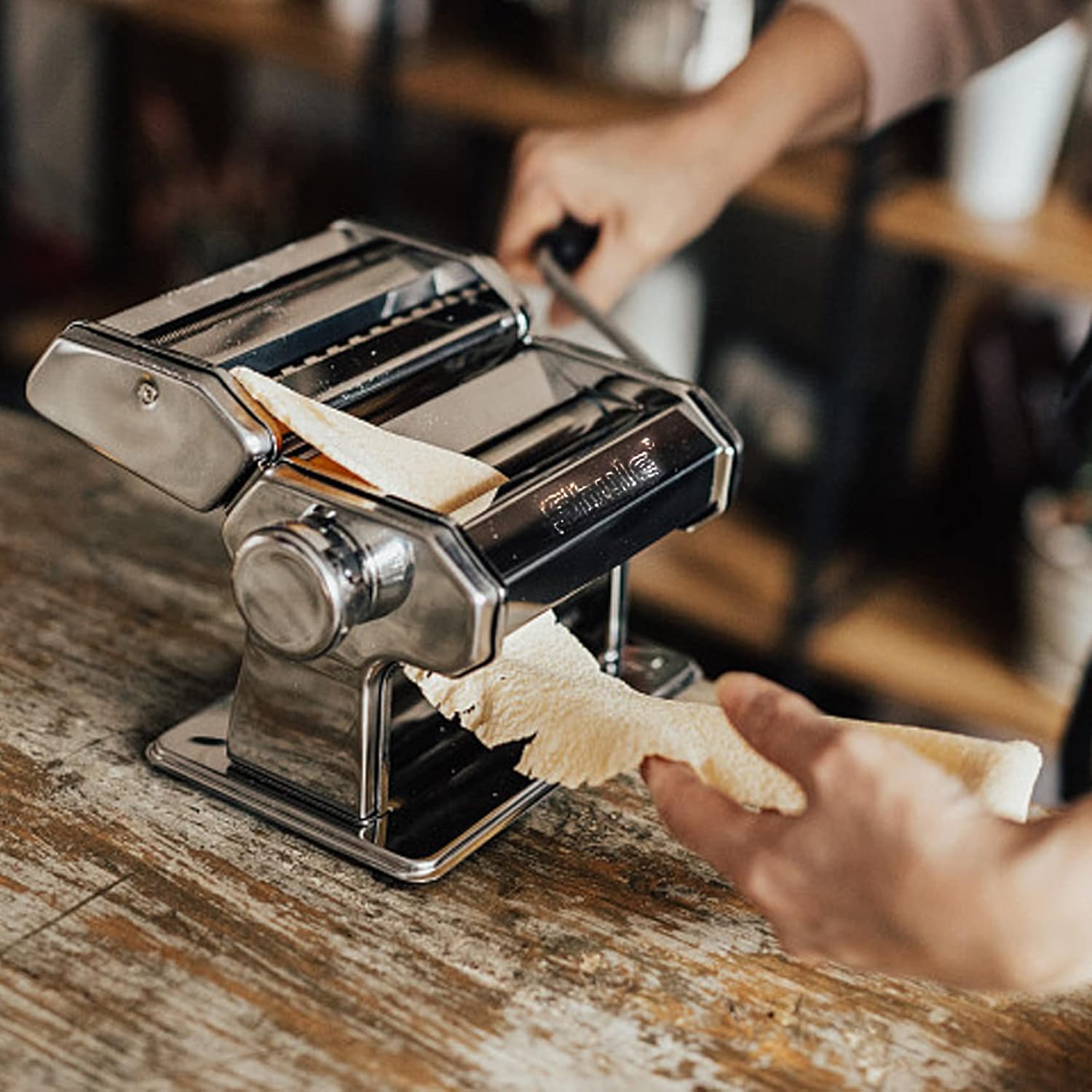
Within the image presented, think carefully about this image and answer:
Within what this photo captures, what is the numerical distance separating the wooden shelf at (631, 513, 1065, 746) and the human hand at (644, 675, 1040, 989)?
1.46m

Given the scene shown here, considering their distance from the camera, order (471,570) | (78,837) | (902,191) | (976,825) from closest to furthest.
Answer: (976,825) → (471,570) → (78,837) → (902,191)

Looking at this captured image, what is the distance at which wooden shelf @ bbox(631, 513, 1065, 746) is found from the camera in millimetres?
2201

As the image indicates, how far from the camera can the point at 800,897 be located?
2.55ft

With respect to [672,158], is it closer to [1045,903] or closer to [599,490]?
[599,490]

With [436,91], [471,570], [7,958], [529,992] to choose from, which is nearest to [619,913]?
[529,992]

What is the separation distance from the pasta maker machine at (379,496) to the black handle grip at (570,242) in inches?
8.0

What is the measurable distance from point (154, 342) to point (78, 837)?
285 mm

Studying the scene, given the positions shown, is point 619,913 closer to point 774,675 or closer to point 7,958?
point 7,958

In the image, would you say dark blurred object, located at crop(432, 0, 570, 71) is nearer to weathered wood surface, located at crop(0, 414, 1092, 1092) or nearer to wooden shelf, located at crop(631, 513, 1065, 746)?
wooden shelf, located at crop(631, 513, 1065, 746)

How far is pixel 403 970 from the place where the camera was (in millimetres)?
865

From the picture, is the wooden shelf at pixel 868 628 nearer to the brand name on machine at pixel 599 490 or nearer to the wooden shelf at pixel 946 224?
the wooden shelf at pixel 946 224

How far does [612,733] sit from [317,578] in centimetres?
18

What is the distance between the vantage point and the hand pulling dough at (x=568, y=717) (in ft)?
2.81

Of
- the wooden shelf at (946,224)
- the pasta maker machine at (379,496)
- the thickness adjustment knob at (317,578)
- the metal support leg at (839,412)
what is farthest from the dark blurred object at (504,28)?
the thickness adjustment knob at (317,578)
